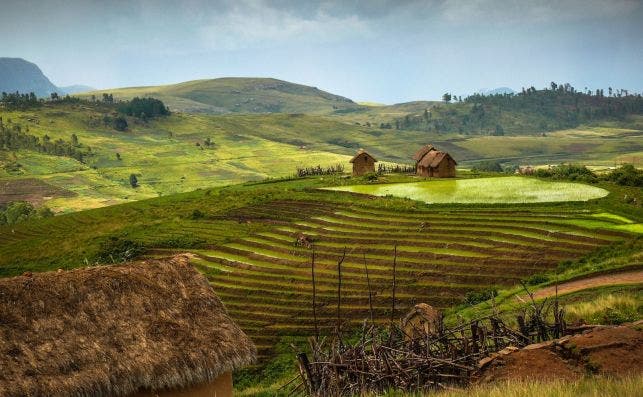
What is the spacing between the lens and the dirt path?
2725cm

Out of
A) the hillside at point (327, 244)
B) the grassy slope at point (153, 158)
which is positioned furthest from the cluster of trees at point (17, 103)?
the hillside at point (327, 244)

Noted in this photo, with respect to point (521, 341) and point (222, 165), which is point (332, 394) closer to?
point (521, 341)

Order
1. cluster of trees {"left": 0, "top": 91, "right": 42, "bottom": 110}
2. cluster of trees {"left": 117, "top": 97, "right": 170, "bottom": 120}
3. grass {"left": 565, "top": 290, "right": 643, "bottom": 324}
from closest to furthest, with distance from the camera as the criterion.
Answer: grass {"left": 565, "top": 290, "right": 643, "bottom": 324} < cluster of trees {"left": 0, "top": 91, "right": 42, "bottom": 110} < cluster of trees {"left": 117, "top": 97, "right": 170, "bottom": 120}

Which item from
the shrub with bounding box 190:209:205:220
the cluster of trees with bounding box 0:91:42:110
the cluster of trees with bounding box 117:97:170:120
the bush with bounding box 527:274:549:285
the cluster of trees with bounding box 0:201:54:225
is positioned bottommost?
the cluster of trees with bounding box 0:201:54:225

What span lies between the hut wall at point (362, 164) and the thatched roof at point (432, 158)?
6725 millimetres

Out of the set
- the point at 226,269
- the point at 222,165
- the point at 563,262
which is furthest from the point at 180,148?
the point at 563,262

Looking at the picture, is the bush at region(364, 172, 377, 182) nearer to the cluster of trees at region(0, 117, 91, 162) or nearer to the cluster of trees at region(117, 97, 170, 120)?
the cluster of trees at region(0, 117, 91, 162)

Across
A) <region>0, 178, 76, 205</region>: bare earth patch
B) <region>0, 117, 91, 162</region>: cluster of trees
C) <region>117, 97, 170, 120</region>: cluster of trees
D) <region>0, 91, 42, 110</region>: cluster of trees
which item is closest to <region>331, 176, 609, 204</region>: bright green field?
<region>0, 178, 76, 205</region>: bare earth patch

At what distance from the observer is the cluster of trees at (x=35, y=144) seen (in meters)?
146

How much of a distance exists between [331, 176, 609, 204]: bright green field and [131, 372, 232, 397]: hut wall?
36.3m

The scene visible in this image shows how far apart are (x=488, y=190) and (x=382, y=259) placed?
66.7ft

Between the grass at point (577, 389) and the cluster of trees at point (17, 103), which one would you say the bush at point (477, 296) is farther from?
the cluster of trees at point (17, 103)

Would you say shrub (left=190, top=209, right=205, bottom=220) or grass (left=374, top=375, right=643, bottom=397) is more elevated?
grass (left=374, top=375, right=643, bottom=397)

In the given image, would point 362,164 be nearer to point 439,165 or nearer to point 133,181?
point 439,165
